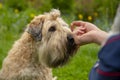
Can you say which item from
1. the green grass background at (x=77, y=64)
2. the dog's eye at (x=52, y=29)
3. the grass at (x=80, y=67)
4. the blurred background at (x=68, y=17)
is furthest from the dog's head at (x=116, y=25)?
the blurred background at (x=68, y=17)

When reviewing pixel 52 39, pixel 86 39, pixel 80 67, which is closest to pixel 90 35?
pixel 86 39

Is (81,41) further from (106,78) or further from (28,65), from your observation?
(28,65)

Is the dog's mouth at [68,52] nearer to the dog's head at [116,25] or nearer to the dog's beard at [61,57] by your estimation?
the dog's beard at [61,57]

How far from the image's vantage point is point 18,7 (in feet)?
37.5

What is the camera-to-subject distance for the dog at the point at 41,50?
15.2ft

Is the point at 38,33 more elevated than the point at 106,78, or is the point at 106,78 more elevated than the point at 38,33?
the point at 38,33

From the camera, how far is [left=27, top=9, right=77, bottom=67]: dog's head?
4.59m

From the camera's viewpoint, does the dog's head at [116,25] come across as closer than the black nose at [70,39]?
Yes

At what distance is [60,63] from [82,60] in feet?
7.69

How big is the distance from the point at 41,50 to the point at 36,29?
0.24 m

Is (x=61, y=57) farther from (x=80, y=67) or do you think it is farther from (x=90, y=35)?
(x=80, y=67)

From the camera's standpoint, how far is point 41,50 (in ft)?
15.6

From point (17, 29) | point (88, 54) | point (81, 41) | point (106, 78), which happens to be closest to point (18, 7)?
point (17, 29)

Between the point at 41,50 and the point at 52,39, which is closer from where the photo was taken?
the point at 52,39
